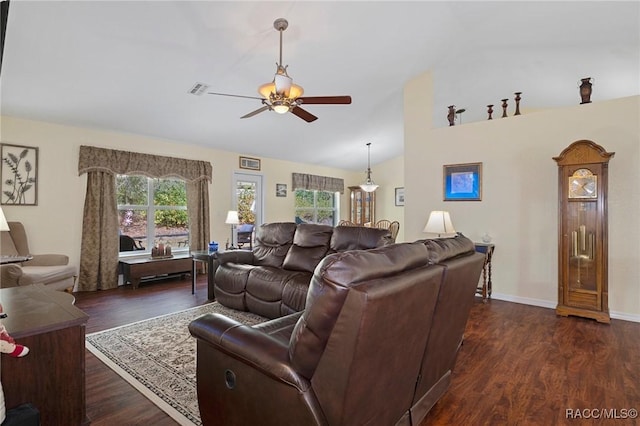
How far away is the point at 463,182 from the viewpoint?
4629mm

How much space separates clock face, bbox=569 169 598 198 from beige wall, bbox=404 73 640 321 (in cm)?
35

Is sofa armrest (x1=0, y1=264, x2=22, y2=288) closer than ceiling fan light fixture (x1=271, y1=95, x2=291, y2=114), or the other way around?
ceiling fan light fixture (x1=271, y1=95, x2=291, y2=114)

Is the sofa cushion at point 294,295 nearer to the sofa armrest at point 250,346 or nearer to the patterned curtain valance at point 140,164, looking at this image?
the sofa armrest at point 250,346

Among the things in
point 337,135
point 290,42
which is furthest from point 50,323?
point 337,135

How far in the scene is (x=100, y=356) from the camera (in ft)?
8.30

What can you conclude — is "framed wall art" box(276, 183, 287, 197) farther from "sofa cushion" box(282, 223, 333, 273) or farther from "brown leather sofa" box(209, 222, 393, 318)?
"sofa cushion" box(282, 223, 333, 273)

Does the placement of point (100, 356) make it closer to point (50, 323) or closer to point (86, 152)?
point (50, 323)

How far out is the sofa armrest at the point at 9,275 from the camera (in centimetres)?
322

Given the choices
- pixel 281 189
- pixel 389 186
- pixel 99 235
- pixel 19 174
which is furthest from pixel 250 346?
pixel 389 186

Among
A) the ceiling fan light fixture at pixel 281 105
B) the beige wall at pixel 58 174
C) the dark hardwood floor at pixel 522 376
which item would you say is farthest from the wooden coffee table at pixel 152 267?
the ceiling fan light fixture at pixel 281 105

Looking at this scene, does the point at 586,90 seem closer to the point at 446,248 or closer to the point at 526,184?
the point at 526,184

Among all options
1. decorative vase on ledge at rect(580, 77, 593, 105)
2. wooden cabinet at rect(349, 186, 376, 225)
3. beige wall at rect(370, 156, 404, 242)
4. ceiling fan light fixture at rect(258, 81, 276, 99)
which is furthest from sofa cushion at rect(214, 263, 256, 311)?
beige wall at rect(370, 156, 404, 242)

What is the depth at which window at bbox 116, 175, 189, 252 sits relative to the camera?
5.07 m

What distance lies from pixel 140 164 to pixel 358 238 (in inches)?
142
